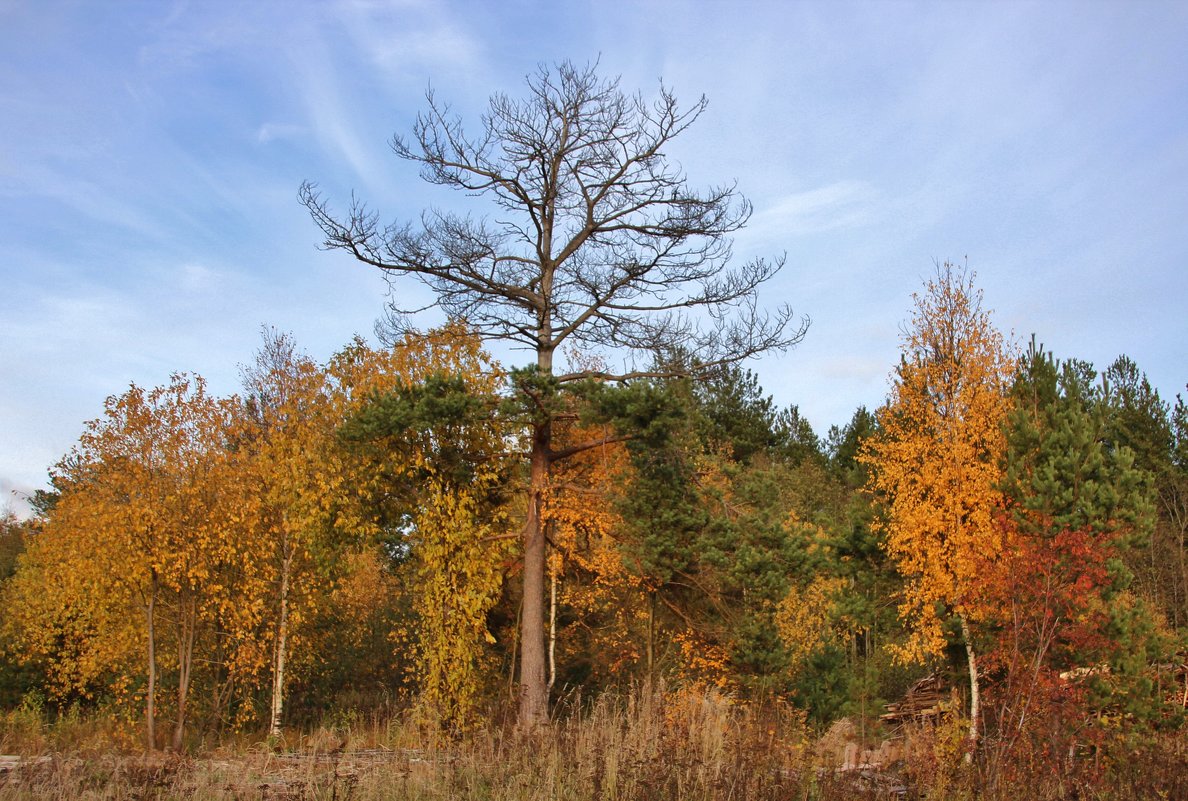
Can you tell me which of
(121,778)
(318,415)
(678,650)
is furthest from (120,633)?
A: (121,778)

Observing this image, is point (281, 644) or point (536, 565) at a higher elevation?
point (536, 565)

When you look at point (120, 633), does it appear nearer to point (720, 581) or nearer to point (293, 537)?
point (293, 537)

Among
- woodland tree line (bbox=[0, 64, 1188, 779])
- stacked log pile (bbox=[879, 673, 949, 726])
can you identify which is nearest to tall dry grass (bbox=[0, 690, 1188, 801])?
woodland tree line (bbox=[0, 64, 1188, 779])

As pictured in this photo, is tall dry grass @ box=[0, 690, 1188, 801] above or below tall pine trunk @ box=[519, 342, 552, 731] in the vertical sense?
below

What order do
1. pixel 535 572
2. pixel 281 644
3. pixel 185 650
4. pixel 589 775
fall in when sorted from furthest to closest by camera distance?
pixel 185 650 → pixel 281 644 → pixel 535 572 → pixel 589 775

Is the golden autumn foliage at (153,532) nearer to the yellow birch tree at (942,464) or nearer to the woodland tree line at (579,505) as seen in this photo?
the woodland tree line at (579,505)

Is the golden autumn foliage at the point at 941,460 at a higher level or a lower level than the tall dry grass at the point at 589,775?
higher

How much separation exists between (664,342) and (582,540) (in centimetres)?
447

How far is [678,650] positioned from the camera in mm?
19031

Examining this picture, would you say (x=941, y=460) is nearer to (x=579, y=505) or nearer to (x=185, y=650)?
(x=579, y=505)

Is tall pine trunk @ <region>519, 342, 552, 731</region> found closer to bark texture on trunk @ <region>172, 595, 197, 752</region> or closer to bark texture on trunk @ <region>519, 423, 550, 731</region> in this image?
bark texture on trunk @ <region>519, 423, 550, 731</region>

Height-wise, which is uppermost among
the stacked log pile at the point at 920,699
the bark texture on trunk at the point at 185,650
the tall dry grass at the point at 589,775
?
the bark texture on trunk at the point at 185,650

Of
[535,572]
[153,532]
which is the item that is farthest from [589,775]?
[153,532]

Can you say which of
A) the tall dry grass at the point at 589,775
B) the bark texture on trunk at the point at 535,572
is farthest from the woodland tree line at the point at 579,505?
the tall dry grass at the point at 589,775
